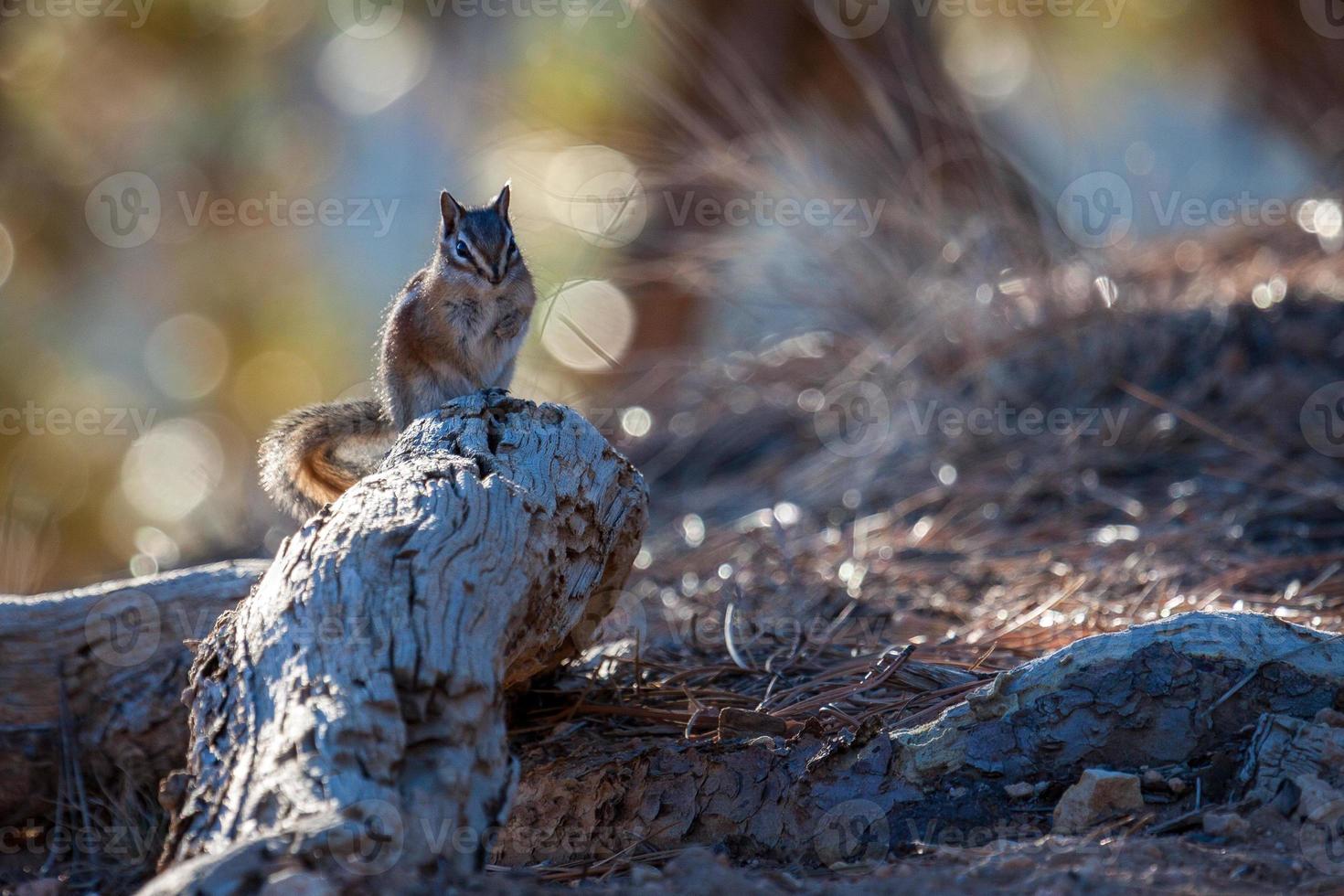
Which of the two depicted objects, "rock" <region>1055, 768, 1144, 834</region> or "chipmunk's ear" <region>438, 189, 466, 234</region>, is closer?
"rock" <region>1055, 768, 1144, 834</region>

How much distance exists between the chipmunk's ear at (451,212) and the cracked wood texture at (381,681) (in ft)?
5.01

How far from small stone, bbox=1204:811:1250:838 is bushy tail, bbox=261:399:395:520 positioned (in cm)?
253

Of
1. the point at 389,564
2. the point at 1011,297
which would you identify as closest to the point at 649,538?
the point at 1011,297

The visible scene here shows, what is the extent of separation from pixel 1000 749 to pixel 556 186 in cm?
495

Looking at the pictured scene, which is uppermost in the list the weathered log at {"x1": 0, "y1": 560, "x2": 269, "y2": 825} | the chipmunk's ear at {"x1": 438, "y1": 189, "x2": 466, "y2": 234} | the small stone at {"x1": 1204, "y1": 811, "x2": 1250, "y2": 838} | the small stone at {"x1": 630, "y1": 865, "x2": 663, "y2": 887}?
the chipmunk's ear at {"x1": 438, "y1": 189, "x2": 466, "y2": 234}

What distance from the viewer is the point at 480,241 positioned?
153 inches

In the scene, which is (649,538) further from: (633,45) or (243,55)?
(243,55)

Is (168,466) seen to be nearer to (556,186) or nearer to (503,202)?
(556,186)

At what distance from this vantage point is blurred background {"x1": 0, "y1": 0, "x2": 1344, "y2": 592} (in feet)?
21.5

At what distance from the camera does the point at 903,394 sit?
20.2 feet

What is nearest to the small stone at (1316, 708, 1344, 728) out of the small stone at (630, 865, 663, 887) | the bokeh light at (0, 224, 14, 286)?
the small stone at (630, 865, 663, 887)

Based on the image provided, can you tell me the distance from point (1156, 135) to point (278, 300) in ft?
33.8

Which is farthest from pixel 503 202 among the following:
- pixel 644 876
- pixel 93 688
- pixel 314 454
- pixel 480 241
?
pixel 644 876

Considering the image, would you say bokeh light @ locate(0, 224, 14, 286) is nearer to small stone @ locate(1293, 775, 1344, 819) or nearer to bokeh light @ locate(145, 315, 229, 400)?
bokeh light @ locate(145, 315, 229, 400)
